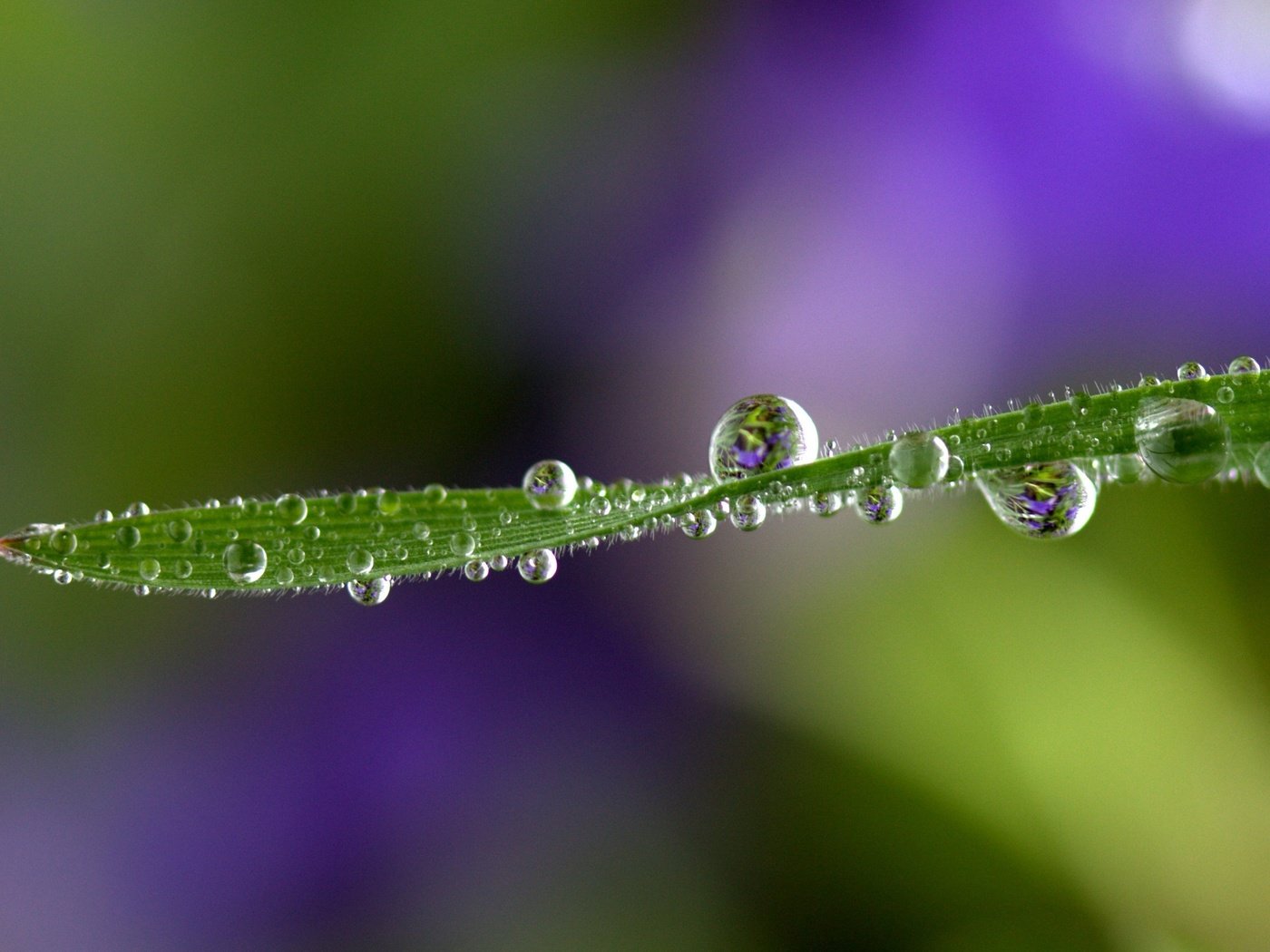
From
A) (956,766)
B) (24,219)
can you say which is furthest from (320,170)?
(956,766)

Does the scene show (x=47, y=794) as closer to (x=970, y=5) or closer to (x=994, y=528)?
(x=994, y=528)

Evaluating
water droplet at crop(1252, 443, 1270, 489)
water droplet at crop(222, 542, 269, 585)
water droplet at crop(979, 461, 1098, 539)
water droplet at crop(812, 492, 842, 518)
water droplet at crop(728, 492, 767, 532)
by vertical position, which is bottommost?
water droplet at crop(1252, 443, 1270, 489)

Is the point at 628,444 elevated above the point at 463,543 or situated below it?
above

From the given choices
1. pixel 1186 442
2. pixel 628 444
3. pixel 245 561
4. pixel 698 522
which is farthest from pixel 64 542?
pixel 628 444

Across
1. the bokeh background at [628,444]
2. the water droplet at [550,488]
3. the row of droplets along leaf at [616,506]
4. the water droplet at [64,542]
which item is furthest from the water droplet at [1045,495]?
the bokeh background at [628,444]

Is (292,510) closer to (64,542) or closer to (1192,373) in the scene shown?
(64,542)

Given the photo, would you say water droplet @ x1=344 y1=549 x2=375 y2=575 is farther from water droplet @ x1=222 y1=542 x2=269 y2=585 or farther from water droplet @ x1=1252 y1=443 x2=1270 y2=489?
water droplet @ x1=1252 y1=443 x2=1270 y2=489

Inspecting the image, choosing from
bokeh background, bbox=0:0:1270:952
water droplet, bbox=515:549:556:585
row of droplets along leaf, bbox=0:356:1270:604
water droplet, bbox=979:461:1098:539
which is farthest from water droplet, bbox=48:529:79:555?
bokeh background, bbox=0:0:1270:952
